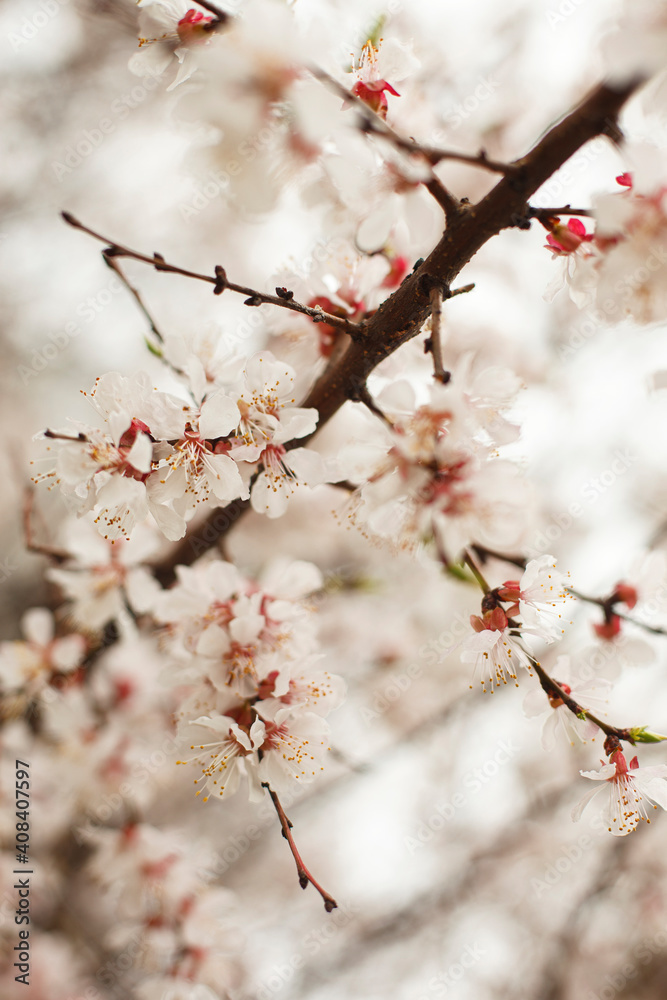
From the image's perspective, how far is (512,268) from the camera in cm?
349

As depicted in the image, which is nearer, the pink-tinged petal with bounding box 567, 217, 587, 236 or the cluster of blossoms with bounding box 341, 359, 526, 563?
the cluster of blossoms with bounding box 341, 359, 526, 563

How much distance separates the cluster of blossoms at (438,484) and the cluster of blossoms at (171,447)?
0.69 feet

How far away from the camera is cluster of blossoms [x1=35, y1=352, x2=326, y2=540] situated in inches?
32.5

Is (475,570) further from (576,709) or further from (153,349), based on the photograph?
(153,349)

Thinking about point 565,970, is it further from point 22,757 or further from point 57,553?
point 57,553

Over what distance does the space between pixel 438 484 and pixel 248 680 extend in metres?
0.61

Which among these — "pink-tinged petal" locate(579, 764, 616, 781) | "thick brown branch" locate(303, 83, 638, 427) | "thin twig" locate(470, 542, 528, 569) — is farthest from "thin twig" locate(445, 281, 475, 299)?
"pink-tinged petal" locate(579, 764, 616, 781)

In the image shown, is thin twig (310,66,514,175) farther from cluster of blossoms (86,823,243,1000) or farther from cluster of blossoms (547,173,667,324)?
cluster of blossoms (86,823,243,1000)

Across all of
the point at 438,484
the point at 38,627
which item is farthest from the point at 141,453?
the point at 38,627

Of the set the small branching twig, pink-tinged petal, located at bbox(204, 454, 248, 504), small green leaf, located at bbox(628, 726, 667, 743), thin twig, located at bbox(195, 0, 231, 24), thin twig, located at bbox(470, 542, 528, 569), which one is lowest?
pink-tinged petal, located at bbox(204, 454, 248, 504)

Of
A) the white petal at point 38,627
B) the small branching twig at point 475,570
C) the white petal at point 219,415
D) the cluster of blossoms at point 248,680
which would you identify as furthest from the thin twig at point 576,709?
the white petal at point 38,627

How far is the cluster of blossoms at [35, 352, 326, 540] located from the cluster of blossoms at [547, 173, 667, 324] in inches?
17.9

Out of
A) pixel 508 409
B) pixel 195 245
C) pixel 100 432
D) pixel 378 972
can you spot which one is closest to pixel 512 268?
pixel 195 245

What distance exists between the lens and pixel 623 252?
71 centimetres
